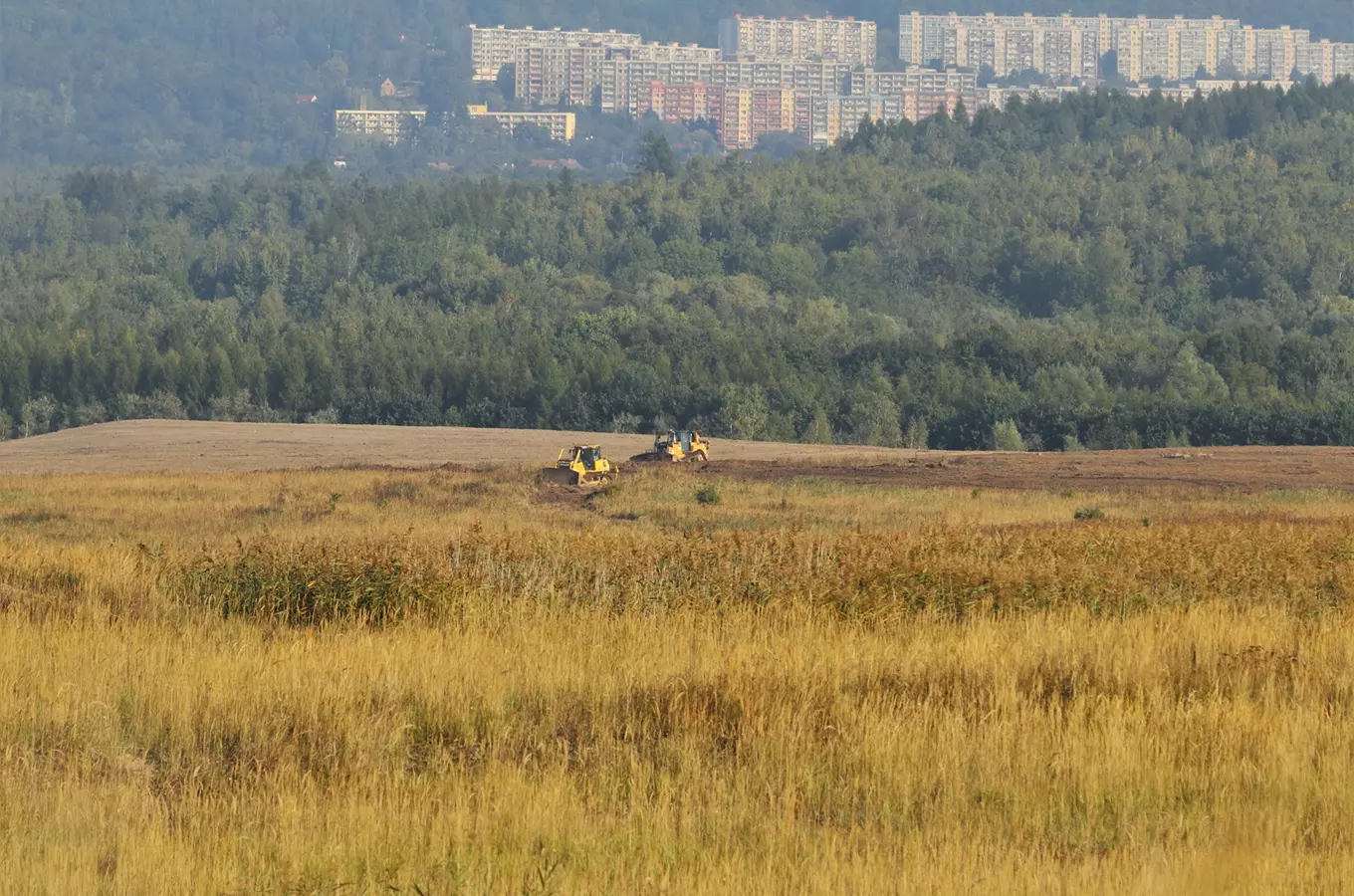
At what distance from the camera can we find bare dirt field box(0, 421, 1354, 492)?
65.0m

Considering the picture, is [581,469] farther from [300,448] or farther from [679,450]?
[300,448]

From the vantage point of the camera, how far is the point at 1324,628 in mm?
17297

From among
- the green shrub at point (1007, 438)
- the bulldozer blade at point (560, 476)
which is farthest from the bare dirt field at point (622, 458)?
the green shrub at point (1007, 438)

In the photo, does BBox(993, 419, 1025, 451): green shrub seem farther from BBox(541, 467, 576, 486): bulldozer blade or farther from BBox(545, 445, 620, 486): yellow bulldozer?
BBox(541, 467, 576, 486): bulldozer blade

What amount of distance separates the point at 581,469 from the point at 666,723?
47897 mm

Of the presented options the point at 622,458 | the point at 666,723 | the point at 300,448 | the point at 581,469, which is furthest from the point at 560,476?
the point at 666,723

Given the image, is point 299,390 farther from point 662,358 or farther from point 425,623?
point 425,623

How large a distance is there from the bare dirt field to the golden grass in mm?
42247

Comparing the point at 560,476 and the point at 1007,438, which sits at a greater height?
the point at 560,476

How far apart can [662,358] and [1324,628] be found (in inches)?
4646

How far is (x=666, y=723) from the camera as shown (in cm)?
1361

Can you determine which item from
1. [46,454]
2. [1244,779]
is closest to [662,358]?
Answer: [46,454]

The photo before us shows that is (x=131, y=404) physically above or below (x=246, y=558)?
below

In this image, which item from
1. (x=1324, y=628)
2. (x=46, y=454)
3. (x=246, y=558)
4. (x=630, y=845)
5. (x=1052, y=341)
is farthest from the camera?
(x=1052, y=341)
